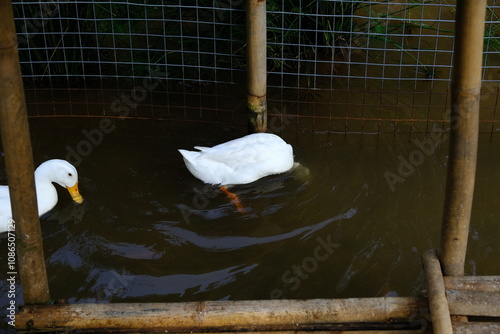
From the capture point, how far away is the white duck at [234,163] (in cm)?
507

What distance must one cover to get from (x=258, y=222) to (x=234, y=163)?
58cm

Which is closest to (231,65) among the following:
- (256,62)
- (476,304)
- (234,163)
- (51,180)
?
(256,62)

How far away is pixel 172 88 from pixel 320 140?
1649 mm

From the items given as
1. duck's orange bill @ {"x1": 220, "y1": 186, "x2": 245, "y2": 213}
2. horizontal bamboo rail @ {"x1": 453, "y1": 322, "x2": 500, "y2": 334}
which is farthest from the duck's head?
horizontal bamboo rail @ {"x1": 453, "y1": 322, "x2": 500, "y2": 334}

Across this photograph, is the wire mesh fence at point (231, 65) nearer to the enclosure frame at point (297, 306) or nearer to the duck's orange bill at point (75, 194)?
the duck's orange bill at point (75, 194)

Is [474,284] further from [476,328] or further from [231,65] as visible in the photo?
[231,65]

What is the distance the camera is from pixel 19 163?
320cm

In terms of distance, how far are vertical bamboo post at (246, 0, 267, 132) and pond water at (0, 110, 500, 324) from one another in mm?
379

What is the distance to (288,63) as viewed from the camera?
653 centimetres

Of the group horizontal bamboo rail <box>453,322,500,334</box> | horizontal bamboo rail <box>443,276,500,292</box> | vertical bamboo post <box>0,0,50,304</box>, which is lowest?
horizontal bamboo rail <box>453,322,500,334</box>

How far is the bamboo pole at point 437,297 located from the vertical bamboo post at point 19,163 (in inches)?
75.3

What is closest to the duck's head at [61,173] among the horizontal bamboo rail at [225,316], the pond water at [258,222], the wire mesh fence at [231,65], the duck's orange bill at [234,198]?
the pond water at [258,222]

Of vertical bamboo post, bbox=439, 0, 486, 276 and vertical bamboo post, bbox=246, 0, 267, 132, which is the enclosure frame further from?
vertical bamboo post, bbox=246, 0, 267, 132

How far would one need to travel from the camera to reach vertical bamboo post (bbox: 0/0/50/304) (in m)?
3.04
